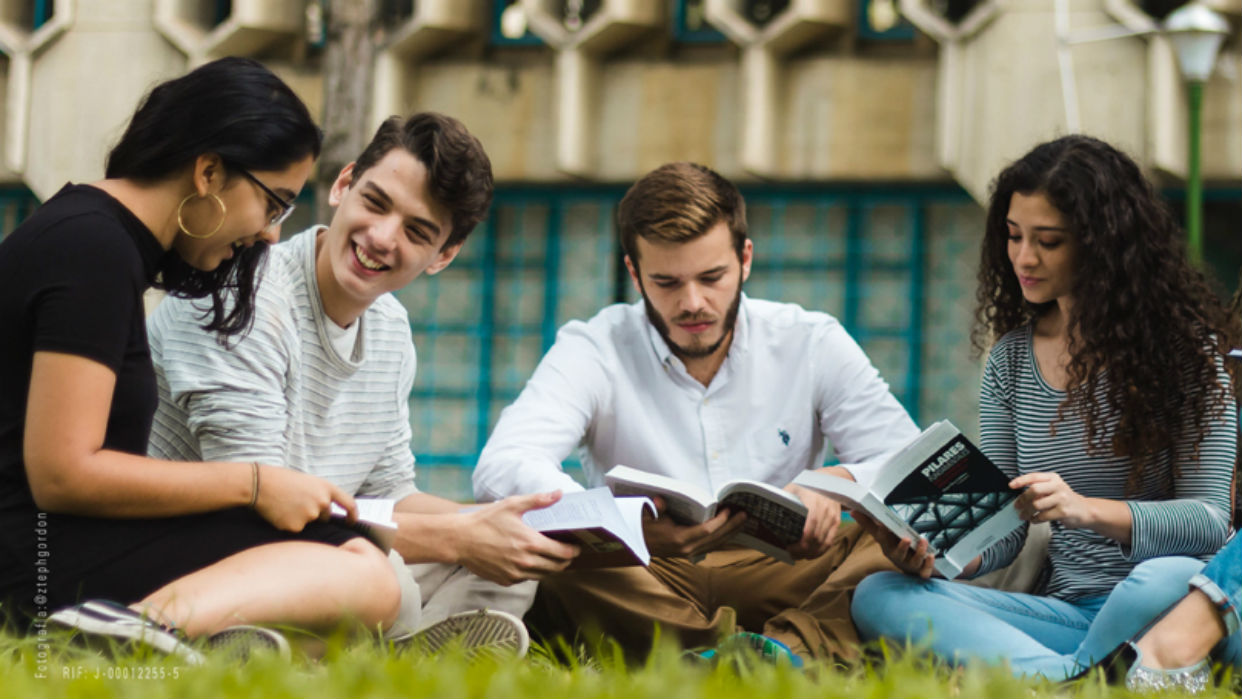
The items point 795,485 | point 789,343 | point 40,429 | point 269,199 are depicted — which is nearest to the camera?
point 40,429

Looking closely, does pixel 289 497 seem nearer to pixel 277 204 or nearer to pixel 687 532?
pixel 277 204

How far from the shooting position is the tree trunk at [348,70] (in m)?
9.78

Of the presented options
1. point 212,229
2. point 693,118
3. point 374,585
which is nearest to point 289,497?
point 374,585

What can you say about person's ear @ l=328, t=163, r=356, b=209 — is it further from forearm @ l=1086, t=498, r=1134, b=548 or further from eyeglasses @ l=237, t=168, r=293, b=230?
forearm @ l=1086, t=498, r=1134, b=548

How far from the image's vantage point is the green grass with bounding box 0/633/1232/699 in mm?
1894

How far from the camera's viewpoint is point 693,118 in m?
11.0

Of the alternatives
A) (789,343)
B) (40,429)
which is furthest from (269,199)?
(789,343)

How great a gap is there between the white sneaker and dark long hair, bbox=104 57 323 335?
947mm

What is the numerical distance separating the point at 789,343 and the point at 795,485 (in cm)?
77

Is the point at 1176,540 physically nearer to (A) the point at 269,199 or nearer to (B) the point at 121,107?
(A) the point at 269,199

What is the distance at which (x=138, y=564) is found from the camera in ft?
8.61

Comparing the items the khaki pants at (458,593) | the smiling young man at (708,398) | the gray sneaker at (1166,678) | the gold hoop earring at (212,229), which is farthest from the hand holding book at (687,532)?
the gold hoop earring at (212,229)

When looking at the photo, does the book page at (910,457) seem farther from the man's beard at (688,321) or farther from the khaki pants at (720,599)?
the man's beard at (688,321)

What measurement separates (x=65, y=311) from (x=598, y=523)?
115cm
